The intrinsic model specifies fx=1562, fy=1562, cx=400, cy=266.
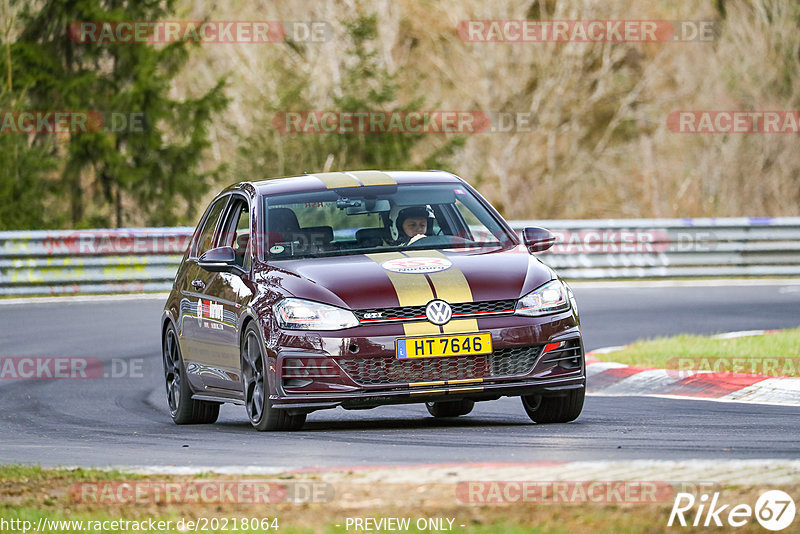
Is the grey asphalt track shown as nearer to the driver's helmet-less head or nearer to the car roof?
the driver's helmet-less head

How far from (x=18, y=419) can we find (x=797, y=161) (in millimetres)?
27031

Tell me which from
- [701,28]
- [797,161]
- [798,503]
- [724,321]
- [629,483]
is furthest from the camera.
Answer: [701,28]

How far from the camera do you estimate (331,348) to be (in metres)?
9.03

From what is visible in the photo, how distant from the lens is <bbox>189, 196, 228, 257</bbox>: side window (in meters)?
11.6

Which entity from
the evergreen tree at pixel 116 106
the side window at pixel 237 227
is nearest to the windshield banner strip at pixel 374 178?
the side window at pixel 237 227

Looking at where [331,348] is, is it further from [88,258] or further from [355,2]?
[355,2]

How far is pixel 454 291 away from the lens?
9.10 m

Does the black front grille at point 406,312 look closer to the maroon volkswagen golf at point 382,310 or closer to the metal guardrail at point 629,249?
the maroon volkswagen golf at point 382,310

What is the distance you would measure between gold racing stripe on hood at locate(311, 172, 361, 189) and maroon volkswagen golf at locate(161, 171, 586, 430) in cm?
2

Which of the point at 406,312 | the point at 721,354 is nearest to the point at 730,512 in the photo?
the point at 406,312

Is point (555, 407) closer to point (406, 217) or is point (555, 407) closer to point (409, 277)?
point (409, 277)

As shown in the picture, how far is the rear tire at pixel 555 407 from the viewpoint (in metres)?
9.61

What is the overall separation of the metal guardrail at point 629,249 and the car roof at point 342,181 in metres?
12.5

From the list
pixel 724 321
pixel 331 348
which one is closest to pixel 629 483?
pixel 331 348
